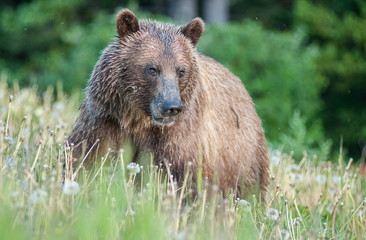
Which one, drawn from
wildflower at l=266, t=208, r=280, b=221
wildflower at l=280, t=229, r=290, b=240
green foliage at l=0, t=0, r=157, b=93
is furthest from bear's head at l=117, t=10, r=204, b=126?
green foliage at l=0, t=0, r=157, b=93

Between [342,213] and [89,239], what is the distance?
267 centimetres

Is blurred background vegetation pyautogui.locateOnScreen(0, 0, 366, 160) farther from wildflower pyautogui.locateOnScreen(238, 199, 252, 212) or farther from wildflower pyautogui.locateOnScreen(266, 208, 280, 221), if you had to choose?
wildflower pyautogui.locateOnScreen(266, 208, 280, 221)

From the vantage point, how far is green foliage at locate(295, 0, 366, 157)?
53.3ft

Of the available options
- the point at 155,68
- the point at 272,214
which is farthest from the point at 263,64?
the point at 272,214

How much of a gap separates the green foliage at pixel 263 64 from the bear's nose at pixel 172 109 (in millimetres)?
7949

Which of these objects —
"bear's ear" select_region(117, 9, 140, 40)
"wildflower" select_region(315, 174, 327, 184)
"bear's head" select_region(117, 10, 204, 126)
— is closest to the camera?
"bear's head" select_region(117, 10, 204, 126)

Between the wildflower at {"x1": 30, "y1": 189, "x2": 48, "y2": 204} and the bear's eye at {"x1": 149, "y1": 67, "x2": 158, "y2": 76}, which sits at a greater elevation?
the bear's eye at {"x1": 149, "y1": 67, "x2": 158, "y2": 76}

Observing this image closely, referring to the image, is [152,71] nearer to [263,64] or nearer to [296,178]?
[296,178]

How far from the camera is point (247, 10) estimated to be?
1944 cm

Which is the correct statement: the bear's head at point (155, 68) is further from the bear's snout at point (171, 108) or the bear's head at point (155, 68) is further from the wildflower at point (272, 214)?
the wildflower at point (272, 214)

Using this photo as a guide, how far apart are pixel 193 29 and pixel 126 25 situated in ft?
2.03

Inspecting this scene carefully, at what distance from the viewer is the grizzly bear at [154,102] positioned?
5086 millimetres

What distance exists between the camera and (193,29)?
555 cm

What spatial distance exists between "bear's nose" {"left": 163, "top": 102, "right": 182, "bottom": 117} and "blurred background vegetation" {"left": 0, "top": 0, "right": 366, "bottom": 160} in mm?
6787
